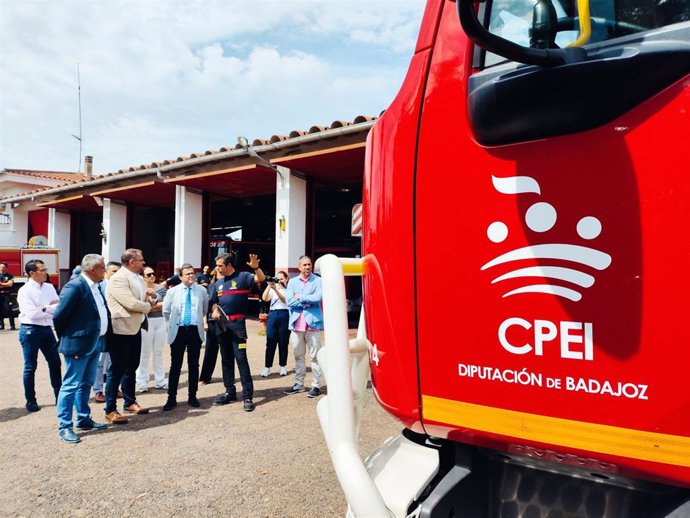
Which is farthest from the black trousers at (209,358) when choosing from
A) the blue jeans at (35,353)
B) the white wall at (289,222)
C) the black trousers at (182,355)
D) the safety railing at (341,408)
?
the safety railing at (341,408)

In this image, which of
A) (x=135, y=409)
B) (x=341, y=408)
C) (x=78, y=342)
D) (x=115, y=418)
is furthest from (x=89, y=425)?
(x=341, y=408)

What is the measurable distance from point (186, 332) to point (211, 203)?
10.3 meters

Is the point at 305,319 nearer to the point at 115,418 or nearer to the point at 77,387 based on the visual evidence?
the point at 115,418

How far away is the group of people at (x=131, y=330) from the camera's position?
14.1 feet

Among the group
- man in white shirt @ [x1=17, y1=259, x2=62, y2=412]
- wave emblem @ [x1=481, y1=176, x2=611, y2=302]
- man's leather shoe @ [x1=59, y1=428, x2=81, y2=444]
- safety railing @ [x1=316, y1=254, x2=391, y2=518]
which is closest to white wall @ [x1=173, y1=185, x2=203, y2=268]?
man in white shirt @ [x1=17, y1=259, x2=62, y2=412]

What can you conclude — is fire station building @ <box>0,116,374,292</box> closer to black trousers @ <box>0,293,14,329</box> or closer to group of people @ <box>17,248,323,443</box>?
black trousers @ <box>0,293,14,329</box>

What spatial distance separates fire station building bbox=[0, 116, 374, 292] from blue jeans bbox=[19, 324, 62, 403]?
4.93 meters

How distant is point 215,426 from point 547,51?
437cm

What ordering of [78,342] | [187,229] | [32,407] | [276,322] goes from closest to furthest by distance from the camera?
[78,342] → [32,407] → [276,322] → [187,229]

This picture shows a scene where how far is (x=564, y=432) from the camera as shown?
1226 mm

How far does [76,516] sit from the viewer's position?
2965 millimetres

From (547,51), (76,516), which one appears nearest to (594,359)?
(547,51)

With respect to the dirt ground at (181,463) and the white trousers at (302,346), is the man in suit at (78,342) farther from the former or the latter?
the white trousers at (302,346)

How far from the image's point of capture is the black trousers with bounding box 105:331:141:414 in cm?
467
